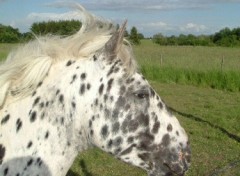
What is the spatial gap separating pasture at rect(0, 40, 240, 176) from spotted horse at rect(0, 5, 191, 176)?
0.49 metres

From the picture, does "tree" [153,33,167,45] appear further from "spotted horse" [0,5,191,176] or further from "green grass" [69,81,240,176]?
"spotted horse" [0,5,191,176]

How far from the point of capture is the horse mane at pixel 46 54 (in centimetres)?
247

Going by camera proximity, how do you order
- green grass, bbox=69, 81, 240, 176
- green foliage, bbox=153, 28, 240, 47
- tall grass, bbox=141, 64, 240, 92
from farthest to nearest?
green foliage, bbox=153, 28, 240, 47, tall grass, bbox=141, 64, 240, 92, green grass, bbox=69, 81, 240, 176

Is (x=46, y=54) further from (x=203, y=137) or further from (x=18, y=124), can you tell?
(x=203, y=137)

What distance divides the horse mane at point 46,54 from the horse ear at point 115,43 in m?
0.06

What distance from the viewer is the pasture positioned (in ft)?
22.3

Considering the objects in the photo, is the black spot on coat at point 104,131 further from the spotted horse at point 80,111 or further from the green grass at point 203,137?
the green grass at point 203,137

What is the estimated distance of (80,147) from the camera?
250 cm

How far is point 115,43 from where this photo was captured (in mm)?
2414

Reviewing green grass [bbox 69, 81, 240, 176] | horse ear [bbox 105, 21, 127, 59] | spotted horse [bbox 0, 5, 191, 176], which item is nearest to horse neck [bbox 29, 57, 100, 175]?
spotted horse [bbox 0, 5, 191, 176]

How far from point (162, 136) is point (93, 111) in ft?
1.56

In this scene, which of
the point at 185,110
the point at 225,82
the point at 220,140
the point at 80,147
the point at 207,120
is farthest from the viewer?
the point at 225,82

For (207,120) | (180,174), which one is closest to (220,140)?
(207,120)

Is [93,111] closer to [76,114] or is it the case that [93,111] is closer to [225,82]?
[76,114]
